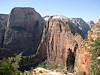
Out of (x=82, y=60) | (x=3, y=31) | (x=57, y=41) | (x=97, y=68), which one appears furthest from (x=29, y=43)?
(x=97, y=68)

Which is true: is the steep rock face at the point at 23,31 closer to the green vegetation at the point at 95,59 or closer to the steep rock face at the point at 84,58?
the steep rock face at the point at 84,58

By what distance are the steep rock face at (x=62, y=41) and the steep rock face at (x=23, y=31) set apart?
1231 centimetres

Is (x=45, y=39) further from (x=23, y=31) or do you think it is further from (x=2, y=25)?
(x=2, y=25)

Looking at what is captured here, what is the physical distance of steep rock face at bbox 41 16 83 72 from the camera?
185 feet

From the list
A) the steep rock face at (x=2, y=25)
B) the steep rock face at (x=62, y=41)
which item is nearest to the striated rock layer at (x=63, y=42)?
the steep rock face at (x=62, y=41)

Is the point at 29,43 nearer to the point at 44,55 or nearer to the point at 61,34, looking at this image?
the point at 44,55

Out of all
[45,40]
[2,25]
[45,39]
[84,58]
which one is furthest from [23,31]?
[84,58]

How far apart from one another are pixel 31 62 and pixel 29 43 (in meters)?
13.3

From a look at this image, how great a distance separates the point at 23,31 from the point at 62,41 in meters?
28.9

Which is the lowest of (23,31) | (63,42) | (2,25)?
(63,42)

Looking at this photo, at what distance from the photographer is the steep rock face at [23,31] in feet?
294

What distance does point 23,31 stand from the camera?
301 feet

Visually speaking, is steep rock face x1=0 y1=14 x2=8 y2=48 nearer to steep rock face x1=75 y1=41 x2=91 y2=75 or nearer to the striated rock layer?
the striated rock layer

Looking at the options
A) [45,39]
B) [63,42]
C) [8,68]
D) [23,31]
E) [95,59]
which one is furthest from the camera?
[23,31]
